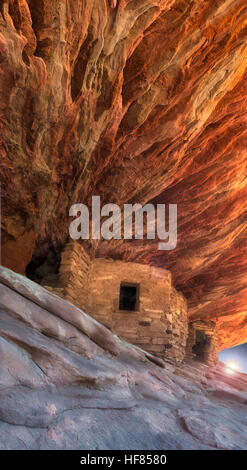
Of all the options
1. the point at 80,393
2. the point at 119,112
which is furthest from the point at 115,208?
the point at 80,393

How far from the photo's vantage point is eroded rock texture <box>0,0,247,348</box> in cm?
350

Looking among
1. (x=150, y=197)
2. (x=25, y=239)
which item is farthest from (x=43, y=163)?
(x=150, y=197)

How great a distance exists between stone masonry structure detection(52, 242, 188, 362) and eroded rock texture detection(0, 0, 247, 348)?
500 mm

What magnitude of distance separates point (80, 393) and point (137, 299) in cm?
537

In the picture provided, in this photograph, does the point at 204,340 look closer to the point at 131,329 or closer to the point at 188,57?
the point at 131,329

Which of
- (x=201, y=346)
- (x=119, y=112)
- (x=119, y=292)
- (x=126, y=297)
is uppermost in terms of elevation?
(x=119, y=112)

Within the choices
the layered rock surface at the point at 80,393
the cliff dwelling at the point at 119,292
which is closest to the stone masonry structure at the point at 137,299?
the cliff dwelling at the point at 119,292

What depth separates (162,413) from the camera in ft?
7.10

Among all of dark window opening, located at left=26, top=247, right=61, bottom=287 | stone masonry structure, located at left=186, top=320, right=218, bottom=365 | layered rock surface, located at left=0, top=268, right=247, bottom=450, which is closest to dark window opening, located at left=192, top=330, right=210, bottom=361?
stone masonry structure, located at left=186, top=320, right=218, bottom=365

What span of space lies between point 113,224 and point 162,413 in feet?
15.7

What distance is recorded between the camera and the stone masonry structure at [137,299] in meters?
6.55

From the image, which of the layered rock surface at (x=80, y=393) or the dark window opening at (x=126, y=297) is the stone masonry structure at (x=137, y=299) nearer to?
the dark window opening at (x=126, y=297)

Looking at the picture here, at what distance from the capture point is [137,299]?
7.34m

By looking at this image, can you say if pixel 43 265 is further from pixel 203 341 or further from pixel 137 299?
pixel 203 341
